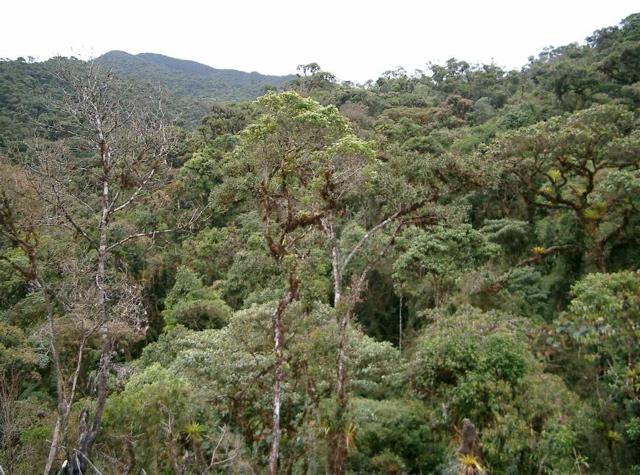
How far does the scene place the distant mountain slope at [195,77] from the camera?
75812 mm

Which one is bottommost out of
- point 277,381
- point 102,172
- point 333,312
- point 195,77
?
point 277,381

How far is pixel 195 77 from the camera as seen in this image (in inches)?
3669

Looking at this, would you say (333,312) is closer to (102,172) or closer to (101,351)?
(101,351)

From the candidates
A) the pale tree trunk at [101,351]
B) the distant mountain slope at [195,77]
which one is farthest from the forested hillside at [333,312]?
the distant mountain slope at [195,77]

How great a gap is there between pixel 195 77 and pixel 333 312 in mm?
91793

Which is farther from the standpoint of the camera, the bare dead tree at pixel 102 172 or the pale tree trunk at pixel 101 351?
the bare dead tree at pixel 102 172

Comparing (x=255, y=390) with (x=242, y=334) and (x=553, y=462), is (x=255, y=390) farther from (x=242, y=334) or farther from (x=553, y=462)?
(x=553, y=462)

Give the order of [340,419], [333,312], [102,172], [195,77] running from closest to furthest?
[102,172]
[340,419]
[333,312]
[195,77]

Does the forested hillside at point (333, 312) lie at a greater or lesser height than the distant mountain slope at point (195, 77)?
lesser

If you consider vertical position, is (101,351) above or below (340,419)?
above

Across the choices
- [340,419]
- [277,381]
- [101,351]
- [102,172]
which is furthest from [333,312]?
[102,172]

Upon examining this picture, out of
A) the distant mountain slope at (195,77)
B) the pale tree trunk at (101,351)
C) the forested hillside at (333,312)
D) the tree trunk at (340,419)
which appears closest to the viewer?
the pale tree trunk at (101,351)

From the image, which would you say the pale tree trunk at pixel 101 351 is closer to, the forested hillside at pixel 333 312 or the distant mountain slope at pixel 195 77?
the forested hillside at pixel 333 312

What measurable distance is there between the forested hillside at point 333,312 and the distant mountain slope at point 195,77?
54222 millimetres
